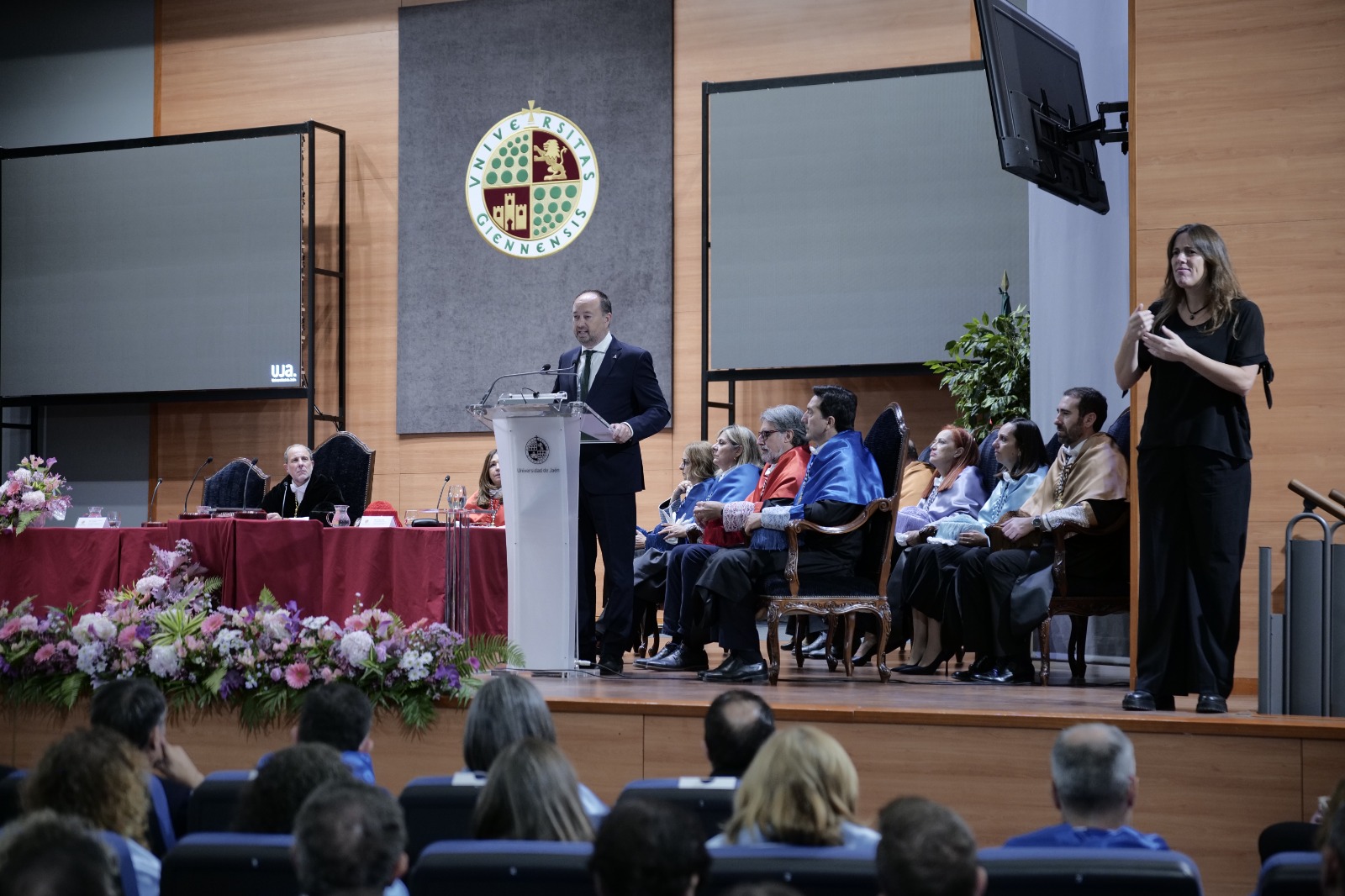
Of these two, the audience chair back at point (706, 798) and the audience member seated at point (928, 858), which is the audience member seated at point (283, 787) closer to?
the audience chair back at point (706, 798)

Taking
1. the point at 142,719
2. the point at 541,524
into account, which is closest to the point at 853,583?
the point at 541,524

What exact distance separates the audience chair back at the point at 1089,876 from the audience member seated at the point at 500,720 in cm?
100

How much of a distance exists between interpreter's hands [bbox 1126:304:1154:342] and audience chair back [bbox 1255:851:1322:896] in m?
2.20

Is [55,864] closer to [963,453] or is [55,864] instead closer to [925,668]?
[925,668]

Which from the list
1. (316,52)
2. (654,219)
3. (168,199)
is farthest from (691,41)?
(168,199)

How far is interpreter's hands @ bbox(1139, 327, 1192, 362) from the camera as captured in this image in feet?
12.4

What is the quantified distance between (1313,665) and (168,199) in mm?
8247

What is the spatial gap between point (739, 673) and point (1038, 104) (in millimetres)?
2560

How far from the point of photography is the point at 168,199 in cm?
971

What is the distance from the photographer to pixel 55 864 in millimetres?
1630

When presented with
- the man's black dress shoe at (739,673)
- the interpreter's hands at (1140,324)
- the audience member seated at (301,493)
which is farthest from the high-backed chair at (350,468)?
the interpreter's hands at (1140,324)

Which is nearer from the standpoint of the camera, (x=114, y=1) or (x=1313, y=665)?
(x=1313, y=665)

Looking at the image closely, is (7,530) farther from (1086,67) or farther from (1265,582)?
(1086,67)

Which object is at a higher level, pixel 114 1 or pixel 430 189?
pixel 114 1
